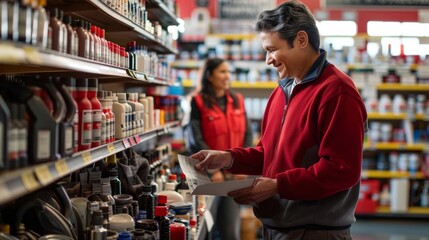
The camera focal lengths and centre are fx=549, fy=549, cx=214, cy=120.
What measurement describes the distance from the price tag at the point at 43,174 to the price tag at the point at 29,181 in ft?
0.08

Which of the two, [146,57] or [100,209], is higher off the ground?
[146,57]

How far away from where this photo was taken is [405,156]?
8.08 metres

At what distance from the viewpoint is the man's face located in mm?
2629

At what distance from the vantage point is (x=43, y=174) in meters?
1.60

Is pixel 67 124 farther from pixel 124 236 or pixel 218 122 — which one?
pixel 218 122

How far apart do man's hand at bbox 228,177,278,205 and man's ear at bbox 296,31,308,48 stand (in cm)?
66

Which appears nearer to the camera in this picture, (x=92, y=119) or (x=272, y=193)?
(x=92, y=119)

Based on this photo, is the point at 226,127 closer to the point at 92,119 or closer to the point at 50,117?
the point at 92,119

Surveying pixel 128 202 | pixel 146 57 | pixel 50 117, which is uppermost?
pixel 146 57

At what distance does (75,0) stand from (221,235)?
2.96 meters

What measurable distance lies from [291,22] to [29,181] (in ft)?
5.06

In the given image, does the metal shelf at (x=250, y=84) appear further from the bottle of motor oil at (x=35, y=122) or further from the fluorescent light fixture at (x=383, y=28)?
the bottle of motor oil at (x=35, y=122)

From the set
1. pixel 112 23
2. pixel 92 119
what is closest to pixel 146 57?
pixel 112 23

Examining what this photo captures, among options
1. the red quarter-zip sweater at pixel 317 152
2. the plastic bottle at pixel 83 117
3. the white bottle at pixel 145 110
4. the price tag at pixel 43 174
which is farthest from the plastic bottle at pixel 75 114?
the white bottle at pixel 145 110
